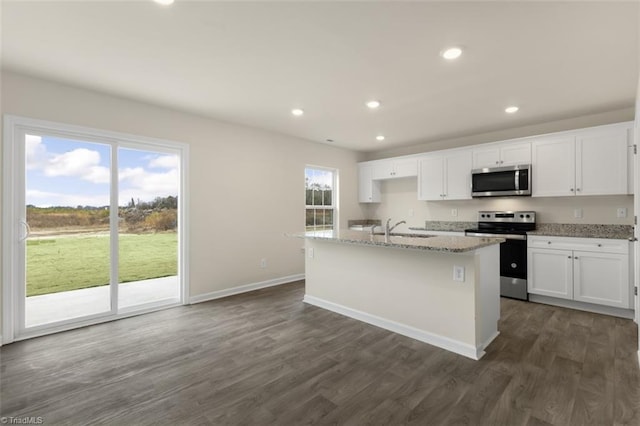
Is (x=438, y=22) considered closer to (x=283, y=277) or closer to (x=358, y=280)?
(x=358, y=280)

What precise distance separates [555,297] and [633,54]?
9.29ft

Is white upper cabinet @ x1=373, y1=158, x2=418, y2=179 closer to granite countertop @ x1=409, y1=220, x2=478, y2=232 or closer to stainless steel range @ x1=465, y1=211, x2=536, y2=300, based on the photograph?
granite countertop @ x1=409, y1=220, x2=478, y2=232

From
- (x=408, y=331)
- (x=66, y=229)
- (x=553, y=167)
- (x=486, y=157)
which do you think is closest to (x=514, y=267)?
(x=553, y=167)

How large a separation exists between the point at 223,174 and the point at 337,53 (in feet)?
8.39

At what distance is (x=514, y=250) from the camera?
163 inches

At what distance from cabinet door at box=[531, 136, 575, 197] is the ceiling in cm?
43

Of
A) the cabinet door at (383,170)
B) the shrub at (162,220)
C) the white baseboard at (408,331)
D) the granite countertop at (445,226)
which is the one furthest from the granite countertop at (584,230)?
the shrub at (162,220)

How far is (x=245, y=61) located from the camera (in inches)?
103

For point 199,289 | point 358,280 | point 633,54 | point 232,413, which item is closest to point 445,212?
point 358,280

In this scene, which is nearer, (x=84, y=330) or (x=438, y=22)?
(x=438, y=22)

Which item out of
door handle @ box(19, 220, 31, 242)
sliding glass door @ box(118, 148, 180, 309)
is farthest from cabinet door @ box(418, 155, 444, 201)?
door handle @ box(19, 220, 31, 242)

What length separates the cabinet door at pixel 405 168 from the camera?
5.57 meters

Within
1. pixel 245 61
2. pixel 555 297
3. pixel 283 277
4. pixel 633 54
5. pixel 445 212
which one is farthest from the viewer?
pixel 445 212

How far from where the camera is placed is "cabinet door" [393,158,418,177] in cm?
557
